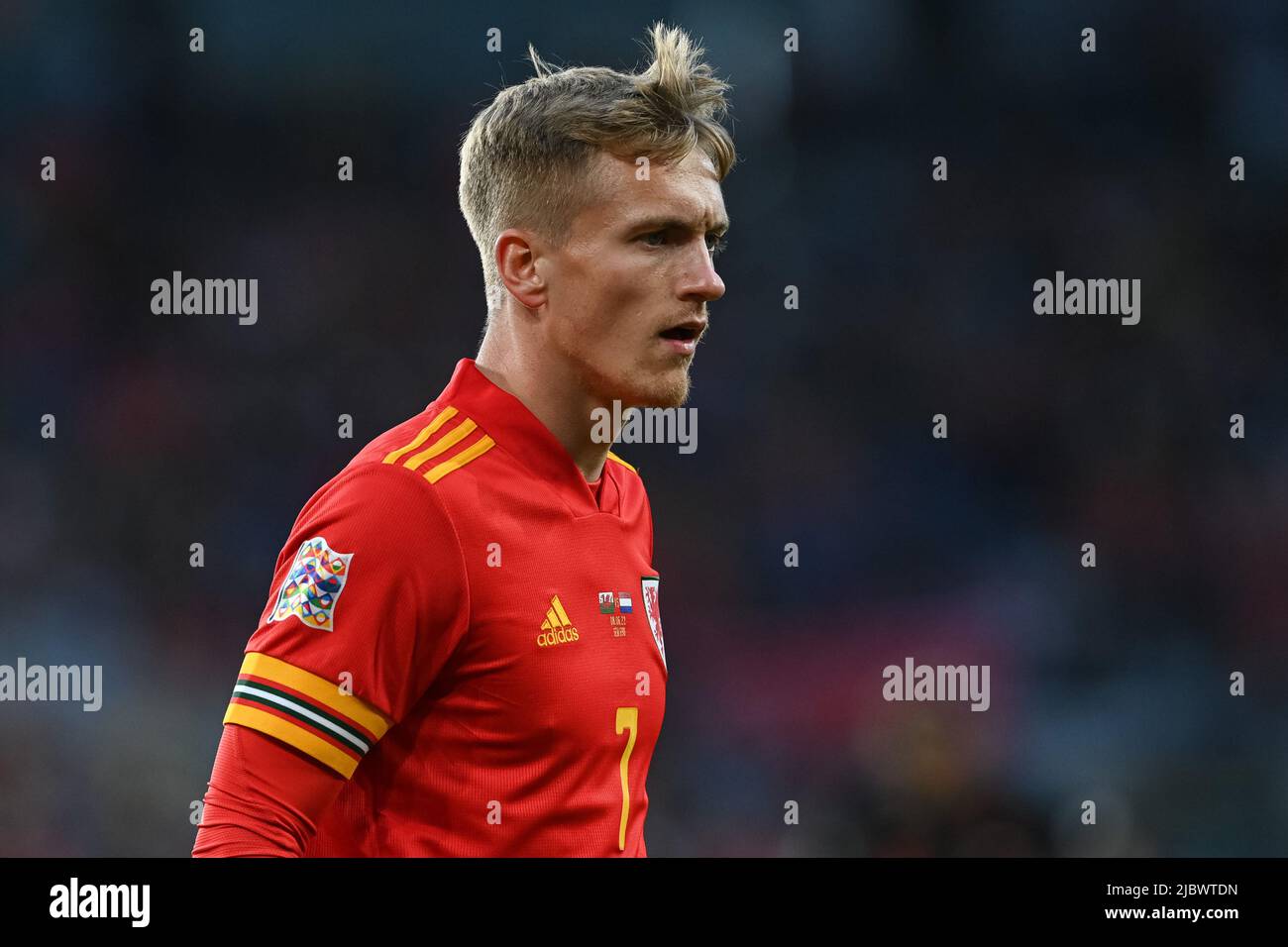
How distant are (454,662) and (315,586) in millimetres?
258

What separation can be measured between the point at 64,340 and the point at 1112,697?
5.43 metres

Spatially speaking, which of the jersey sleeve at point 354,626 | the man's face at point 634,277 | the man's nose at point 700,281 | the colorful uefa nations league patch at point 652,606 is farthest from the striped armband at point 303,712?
the man's nose at point 700,281

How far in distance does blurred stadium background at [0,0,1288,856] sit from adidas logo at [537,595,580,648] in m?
4.07

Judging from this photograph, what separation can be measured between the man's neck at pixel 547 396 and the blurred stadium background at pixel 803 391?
13.0 feet

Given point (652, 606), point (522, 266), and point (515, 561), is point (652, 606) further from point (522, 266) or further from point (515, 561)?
point (522, 266)

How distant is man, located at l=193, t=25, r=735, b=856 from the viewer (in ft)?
6.40

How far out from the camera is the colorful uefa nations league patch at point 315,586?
1955 mm

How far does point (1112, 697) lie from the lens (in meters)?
6.32

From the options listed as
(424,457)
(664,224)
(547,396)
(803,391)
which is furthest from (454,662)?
(803,391)

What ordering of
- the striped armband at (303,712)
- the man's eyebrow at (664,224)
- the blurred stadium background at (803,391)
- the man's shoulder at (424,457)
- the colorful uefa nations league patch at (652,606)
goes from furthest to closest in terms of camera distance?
the blurred stadium background at (803,391), the colorful uefa nations league patch at (652,606), the man's eyebrow at (664,224), the man's shoulder at (424,457), the striped armband at (303,712)

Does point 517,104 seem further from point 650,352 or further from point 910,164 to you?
point 910,164

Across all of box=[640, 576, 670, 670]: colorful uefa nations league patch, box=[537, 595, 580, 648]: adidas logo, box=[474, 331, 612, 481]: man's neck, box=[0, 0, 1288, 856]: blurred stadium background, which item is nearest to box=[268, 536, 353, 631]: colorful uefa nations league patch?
box=[537, 595, 580, 648]: adidas logo

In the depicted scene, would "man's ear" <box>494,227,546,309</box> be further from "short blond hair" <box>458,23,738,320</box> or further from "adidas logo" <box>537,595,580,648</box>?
"adidas logo" <box>537,595,580,648</box>

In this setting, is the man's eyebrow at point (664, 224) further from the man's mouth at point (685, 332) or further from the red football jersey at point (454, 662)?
the red football jersey at point (454, 662)
